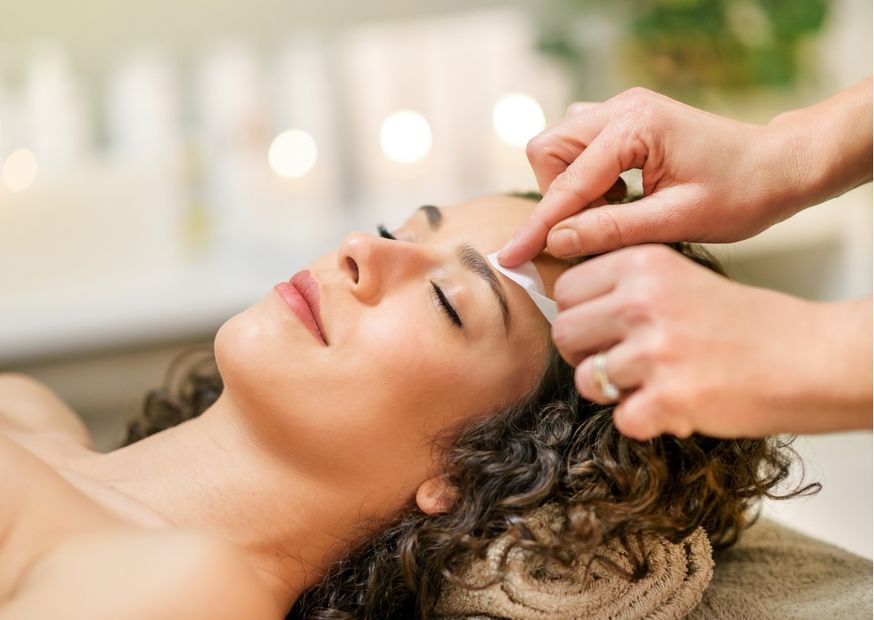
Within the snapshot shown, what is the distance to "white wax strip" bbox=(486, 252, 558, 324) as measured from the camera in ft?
3.66

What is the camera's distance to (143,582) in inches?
37.4

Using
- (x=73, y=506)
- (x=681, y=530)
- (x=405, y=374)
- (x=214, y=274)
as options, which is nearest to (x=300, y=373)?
(x=405, y=374)

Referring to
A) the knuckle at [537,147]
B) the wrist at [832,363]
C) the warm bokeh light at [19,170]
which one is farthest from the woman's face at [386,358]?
the warm bokeh light at [19,170]

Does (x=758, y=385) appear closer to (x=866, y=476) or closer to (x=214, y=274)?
(x=866, y=476)

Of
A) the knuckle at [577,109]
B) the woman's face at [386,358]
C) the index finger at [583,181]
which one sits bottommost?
the woman's face at [386,358]

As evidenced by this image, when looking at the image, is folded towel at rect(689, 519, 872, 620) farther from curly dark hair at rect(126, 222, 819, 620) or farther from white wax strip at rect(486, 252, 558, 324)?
white wax strip at rect(486, 252, 558, 324)

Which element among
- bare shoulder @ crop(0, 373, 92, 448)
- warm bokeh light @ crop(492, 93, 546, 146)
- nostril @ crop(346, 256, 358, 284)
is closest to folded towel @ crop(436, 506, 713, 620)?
nostril @ crop(346, 256, 358, 284)

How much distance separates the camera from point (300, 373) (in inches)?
44.3

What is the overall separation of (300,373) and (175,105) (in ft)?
5.99

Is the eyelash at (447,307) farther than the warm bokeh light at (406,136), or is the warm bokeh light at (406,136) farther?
the warm bokeh light at (406,136)

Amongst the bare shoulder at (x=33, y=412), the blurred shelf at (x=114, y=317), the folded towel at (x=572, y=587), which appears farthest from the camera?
the blurred shelf at (x=114, y=317)

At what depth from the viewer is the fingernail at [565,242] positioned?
3.38ft

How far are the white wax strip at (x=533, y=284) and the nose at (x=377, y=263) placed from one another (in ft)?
0.32

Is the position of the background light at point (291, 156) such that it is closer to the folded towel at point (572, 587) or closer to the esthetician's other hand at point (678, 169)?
the esthetician's other hand at point (678, 169)
